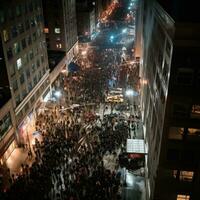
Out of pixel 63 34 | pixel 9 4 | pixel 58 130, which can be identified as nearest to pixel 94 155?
pixel 58 130

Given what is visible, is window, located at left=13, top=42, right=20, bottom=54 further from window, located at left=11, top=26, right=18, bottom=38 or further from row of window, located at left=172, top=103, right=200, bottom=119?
row of window, located at left=172, top=103, right=200, bottom=119

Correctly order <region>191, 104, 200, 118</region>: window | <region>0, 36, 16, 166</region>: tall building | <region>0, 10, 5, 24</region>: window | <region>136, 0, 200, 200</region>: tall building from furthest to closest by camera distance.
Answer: <region>0, 10, 5, 24</region>: window, <region>0, 36, 16, 166</region>: tall building, <region>191, 104, 200, 118</region>: window, <region>136, 0, 200, 200</region>: tall building

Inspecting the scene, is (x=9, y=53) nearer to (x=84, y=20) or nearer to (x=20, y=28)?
(x=20, y=28)

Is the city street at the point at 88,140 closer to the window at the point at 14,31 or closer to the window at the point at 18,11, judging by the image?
the window at the point at 14,31

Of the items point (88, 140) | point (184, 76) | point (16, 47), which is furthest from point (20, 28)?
point (184, 76)

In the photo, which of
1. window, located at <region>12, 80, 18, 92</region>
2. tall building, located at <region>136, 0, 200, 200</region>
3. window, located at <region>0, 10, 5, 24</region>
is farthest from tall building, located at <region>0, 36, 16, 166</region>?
tall building, located at <region>136, 0, 200, 200</region>

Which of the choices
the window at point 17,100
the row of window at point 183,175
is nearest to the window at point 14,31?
the window at point 17,100

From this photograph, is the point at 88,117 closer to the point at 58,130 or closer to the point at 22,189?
the point at 58,130
